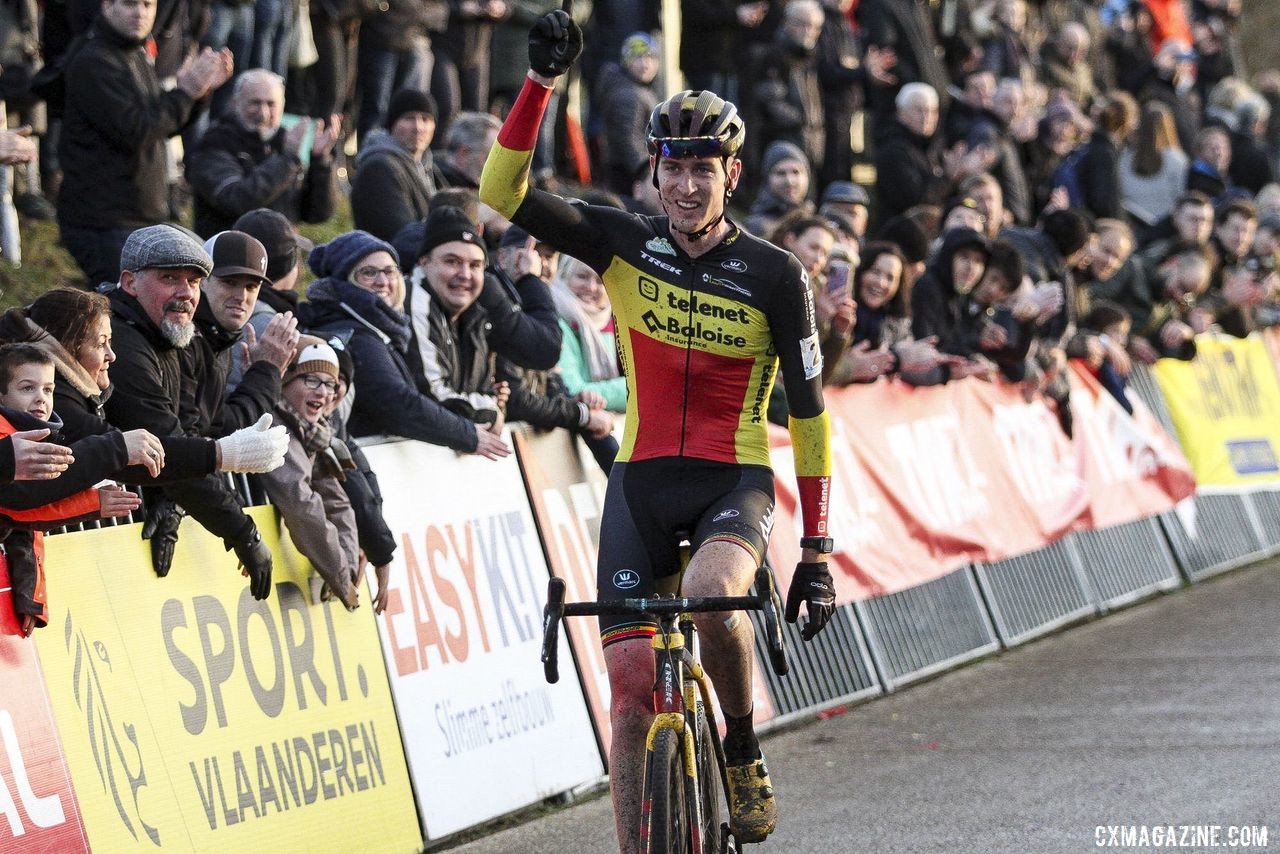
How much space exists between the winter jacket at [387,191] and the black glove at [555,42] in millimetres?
4513

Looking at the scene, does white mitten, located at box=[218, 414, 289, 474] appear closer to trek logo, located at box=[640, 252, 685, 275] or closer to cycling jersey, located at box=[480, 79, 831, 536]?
cycling jersey, located at box=[480, 79, 831, 536]

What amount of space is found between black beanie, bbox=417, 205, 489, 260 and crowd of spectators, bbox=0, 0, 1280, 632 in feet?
A: 0.04

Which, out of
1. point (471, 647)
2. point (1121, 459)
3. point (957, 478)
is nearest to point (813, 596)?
point (471, 647)

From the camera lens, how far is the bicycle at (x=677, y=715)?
16.6 ft

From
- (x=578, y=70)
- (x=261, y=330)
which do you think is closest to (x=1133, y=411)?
(x=578, y=70)

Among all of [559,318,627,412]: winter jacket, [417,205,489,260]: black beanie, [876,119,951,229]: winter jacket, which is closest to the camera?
[417,205,489,260]: black beanie

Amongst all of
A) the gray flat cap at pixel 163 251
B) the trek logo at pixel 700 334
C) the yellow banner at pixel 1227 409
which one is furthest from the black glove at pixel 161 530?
the yellow banner at pixel 1227 409

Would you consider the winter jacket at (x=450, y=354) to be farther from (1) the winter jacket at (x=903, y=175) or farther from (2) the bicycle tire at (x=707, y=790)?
(1) the winter jacket at (x=903, y=175)

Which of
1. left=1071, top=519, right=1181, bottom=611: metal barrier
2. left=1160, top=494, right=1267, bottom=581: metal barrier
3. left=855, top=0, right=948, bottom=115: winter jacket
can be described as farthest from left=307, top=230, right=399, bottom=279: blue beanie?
left=855, top=0, right=948, bottom=115: winter jacket

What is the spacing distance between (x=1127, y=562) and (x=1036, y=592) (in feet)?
4.71

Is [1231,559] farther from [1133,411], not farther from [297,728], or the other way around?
[297,728]

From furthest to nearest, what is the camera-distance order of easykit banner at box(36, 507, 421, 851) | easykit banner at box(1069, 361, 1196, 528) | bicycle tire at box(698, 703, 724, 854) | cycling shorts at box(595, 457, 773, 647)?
1. easykit banner at box(1069, 361, 1196, 528)
2. easykit banner at box(36, 507, 421, 851)
3. cycling shorts at box(595, 457, 773, 647)
4. bicycle tire at box(698, 703, 724, 854)

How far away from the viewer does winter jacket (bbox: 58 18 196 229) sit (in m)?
9.16

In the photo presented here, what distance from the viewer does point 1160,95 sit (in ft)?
70.5
